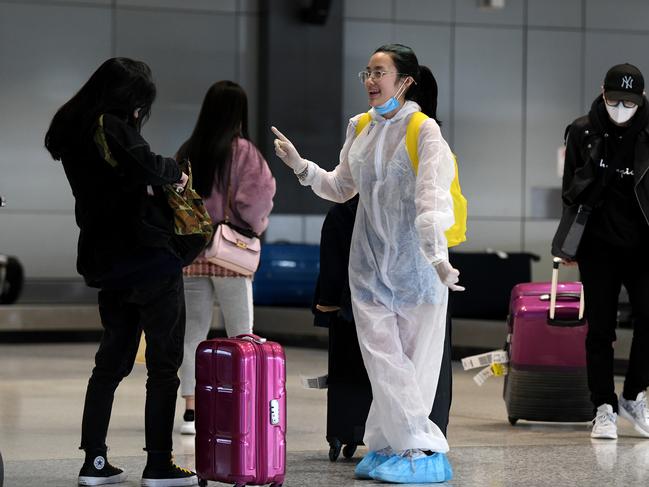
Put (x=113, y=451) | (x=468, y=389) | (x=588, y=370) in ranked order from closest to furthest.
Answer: (x=113, y=451), (x=588, y=370), (x=468, y=389)

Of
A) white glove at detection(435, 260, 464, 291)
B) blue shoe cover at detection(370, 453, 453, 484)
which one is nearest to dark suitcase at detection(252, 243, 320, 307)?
blue shoe cover at detection(370, 453, 453, 484)

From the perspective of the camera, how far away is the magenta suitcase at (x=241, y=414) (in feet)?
13.0

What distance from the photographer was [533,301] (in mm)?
5934

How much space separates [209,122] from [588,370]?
2.00 metres

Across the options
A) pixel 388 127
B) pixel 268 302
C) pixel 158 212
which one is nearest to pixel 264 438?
pixel 158 212

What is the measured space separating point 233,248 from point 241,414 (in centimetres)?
160

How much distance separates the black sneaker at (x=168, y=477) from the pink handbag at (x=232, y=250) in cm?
143

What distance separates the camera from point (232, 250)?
5453 mm

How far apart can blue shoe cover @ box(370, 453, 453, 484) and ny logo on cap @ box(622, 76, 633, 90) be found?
193cm

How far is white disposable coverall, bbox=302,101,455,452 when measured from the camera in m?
4.29

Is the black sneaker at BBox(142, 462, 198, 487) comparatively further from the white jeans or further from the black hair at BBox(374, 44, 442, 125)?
the black hair at BBox(374, 44, 442, 125)

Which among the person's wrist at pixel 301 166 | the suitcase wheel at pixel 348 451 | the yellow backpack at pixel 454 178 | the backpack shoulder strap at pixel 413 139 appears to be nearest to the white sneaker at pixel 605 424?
the suitcase wheel at pixel 348 451

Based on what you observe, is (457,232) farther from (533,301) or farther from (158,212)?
(533,301)

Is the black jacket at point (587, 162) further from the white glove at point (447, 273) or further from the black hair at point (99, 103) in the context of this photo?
the black hair at point (99, 103)
